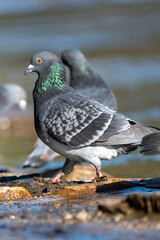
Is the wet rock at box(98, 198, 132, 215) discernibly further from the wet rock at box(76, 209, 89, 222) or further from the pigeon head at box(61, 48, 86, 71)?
the pigeon head at box(61, 48, 86, 71)

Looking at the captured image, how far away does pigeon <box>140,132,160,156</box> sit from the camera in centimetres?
600

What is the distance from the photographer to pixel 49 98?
659 centimetres

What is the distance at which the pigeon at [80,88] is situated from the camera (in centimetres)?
894

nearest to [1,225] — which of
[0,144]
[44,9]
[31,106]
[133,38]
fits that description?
[0,144]

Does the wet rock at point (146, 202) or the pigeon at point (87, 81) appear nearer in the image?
the wet rock at point (146, 202)

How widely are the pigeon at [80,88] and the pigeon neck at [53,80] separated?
78.1 inches

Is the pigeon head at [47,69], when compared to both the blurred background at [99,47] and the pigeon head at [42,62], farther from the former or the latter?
the blurred background at [99,47]

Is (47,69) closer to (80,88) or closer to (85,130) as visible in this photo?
(85,130)

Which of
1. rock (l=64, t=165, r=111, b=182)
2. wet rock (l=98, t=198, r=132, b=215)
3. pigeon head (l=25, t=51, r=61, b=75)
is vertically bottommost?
wet rock (l=98, t=198, r=132, b=215)

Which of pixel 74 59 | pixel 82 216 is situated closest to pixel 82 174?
pixel 74 59

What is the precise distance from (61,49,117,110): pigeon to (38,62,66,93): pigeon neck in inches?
78.1

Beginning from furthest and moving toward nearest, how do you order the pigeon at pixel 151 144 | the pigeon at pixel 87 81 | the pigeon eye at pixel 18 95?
the pigeon eye at pixel 18 95 < the pigeon at pixel 87 81 < the pigeon at pixel 151 144

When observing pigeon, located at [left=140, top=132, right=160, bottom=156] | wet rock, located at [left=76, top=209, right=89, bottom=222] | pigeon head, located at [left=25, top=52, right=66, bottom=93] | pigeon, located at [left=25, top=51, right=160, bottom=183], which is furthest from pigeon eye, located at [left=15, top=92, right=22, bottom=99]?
wet rock, located at [left=76, top=209, right=89, bottom=222]

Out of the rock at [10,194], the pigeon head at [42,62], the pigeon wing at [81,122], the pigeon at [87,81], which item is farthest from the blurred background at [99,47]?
the rock at [10,194]
